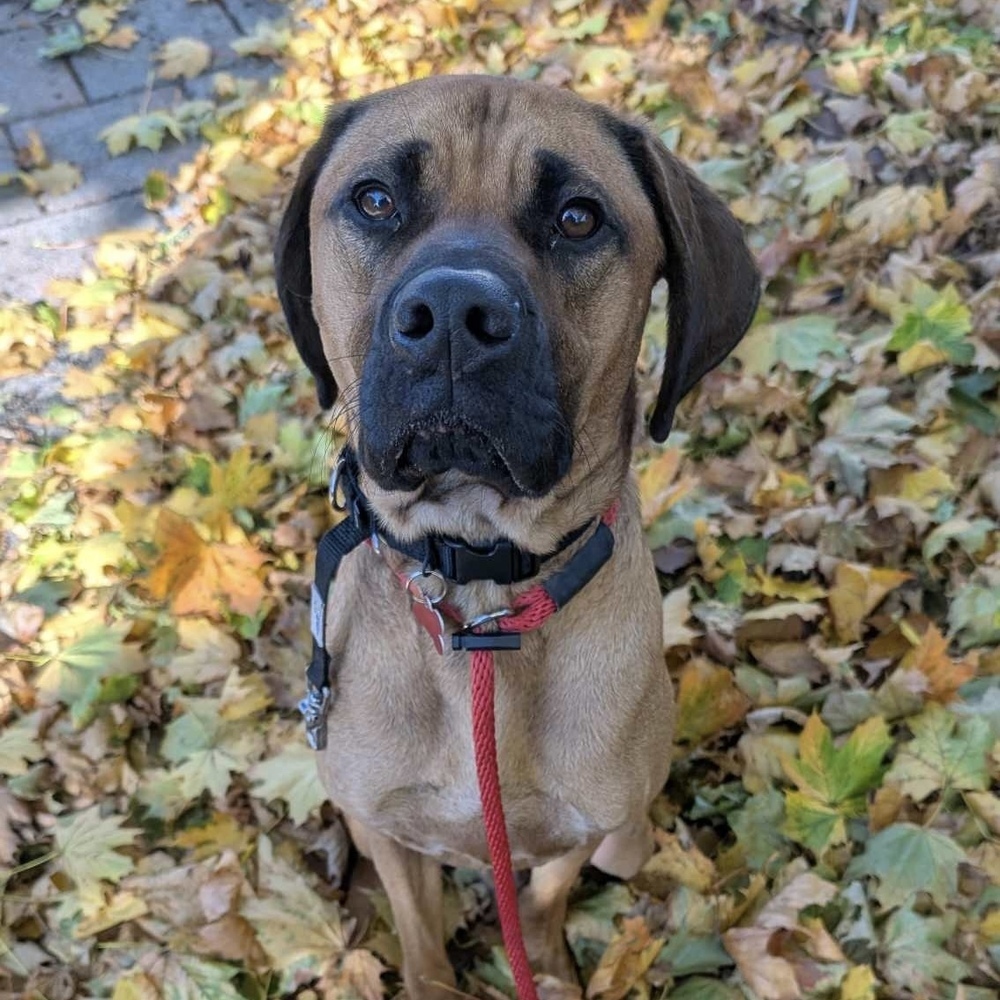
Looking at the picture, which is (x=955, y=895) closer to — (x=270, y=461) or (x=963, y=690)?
(x=963, y=690)

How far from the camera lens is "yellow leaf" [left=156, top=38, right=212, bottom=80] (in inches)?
213

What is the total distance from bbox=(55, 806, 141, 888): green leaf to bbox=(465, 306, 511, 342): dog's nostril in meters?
1.90

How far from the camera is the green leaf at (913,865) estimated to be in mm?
2428

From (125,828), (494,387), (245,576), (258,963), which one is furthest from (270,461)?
(494,387)

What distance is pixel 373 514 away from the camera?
2.07 metres

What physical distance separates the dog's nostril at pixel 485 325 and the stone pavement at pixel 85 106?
→ 11.4ft

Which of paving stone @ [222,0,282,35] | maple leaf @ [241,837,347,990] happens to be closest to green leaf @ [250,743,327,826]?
maple leaf @ [241,837,347,990]

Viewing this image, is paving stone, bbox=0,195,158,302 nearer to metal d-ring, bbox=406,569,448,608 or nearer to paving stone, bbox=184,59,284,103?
paving stone, bbox=184,59,284,103

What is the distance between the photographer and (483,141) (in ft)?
6.48

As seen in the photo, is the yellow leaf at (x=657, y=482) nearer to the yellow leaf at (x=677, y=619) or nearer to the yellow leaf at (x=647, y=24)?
the yellow leaf at (x=677, y=619)

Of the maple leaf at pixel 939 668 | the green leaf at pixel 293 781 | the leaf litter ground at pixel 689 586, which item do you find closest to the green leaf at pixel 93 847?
the leaf litter ground at pixel 689 586

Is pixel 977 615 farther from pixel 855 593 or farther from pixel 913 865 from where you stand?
pixel 913 865

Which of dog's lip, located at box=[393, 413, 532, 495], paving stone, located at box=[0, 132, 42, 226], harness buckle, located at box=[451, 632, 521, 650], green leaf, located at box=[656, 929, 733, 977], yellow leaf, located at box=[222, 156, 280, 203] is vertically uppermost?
dog's lip, located at box=[393, 413, 532, 495]

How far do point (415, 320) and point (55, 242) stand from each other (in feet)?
12.1
